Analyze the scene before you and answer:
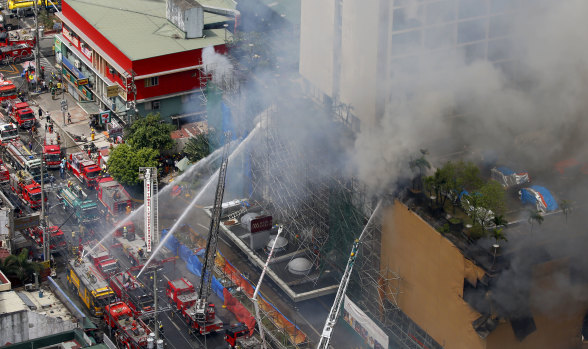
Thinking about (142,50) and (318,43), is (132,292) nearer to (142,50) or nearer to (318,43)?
(318,43)

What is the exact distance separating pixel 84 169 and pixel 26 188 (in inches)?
161

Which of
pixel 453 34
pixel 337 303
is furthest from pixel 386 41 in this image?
pixel 337 303

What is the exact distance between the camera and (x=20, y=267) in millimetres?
57125

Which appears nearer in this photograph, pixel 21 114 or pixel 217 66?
pixel 217 66

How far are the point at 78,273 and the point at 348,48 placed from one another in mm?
18561

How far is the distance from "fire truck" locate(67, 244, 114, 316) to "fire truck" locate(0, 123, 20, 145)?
17960 mm

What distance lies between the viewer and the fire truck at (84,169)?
228ft

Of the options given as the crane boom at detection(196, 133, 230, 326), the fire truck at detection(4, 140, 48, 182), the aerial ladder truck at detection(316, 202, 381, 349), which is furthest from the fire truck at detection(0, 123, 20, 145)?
the aerial ladder truck at detection(316, 202, 381, 349)

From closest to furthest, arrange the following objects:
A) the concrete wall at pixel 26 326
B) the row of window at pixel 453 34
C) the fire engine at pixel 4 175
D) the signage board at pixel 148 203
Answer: the concrete wall at pixel 26 326
the row of window at pixel 453 34
the signage board at pixel 148 203
the fire engine at pixel 4 175

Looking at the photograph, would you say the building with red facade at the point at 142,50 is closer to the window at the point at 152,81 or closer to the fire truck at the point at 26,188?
the window at the point at 152,81

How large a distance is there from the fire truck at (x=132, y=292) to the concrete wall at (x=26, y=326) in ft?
19.0

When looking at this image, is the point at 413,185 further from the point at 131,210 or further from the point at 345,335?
the point at 131,210

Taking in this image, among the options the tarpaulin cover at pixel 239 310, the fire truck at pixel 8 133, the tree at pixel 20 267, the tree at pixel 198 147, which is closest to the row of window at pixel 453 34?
the tarpaulin cover at pixel 239 310

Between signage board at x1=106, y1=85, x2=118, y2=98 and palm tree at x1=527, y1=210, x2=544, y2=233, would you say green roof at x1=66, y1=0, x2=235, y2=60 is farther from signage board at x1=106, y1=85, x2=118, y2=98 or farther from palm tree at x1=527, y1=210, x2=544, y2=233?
palm tree at x1=527, y1=210, x2=544, y2=233
